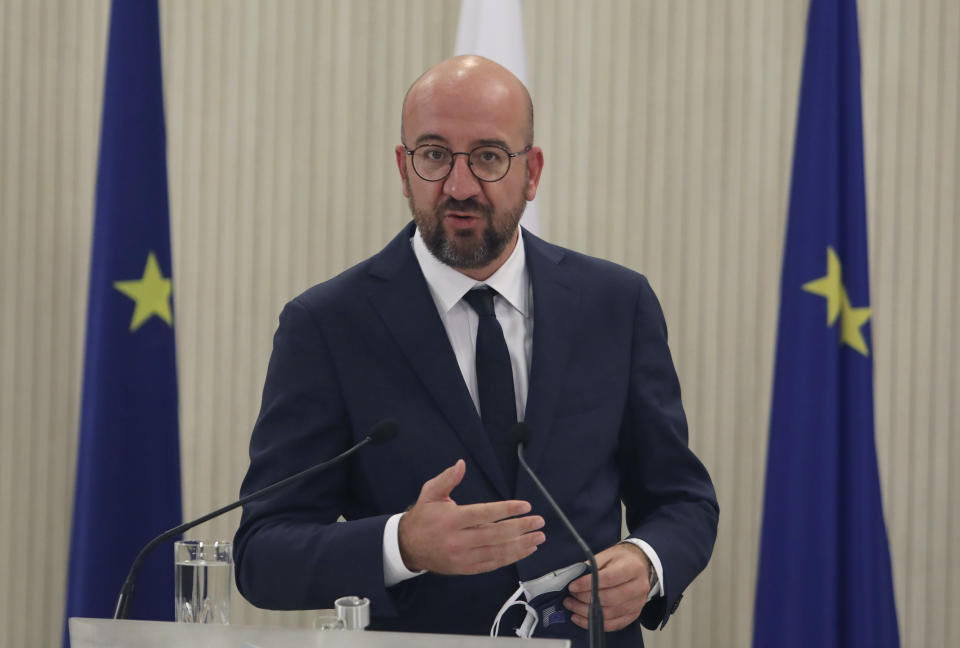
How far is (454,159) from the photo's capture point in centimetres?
180

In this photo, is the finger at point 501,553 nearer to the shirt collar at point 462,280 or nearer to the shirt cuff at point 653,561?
the shirt cuff at point 653,561

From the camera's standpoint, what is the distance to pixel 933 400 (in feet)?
10.9

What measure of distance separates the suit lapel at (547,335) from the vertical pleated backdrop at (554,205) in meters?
1.44

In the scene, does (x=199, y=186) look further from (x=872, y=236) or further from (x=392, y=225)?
(x=872, y=236)

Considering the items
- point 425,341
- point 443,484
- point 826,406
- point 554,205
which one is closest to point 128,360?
point 554,205

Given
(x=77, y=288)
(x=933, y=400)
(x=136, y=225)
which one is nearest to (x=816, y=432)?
(x=933, y=400)

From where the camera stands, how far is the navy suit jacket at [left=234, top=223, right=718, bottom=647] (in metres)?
1.76

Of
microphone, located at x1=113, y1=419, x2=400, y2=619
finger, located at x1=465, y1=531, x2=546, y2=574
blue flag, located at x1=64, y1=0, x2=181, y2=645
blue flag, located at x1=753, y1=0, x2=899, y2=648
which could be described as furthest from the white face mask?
blue flag, located at x1=64, y1=0, x2=181, y2=645

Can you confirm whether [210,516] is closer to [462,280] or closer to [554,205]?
[462,280]

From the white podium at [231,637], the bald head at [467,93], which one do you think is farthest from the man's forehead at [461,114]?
the white podium at [231,637]

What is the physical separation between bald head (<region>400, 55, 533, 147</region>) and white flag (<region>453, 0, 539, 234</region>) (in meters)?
1.30

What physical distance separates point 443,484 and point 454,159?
624mm

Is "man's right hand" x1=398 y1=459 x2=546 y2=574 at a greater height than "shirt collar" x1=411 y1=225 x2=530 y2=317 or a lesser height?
lesser

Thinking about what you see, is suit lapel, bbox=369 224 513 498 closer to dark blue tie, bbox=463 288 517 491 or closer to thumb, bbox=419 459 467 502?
dark blue tie, bbox=463 288 517 491
